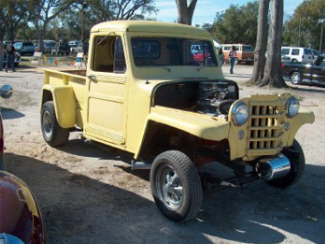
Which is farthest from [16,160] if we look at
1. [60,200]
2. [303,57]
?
[303,57]

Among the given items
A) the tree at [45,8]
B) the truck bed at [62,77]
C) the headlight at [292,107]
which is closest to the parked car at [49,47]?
the tree at [45,8]

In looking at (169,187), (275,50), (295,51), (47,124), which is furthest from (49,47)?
(169,187)

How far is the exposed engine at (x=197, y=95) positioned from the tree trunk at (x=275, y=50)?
38.5ft

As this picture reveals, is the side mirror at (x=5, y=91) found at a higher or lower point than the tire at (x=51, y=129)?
higher

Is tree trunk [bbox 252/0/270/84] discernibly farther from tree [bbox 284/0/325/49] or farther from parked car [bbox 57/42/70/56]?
tree [bbox 284/0/325/49]

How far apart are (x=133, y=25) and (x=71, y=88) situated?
1696mm

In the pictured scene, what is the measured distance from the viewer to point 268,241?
4.11 metres

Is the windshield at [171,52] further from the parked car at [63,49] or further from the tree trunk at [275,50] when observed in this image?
the parked car at [63,49]

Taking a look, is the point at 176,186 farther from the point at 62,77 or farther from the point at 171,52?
the point at 62,77

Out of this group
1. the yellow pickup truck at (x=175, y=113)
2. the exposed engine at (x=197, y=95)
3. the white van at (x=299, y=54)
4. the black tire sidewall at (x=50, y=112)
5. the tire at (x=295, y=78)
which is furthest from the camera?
the white van at (x=299, y=54)

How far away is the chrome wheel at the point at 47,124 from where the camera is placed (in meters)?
6.99

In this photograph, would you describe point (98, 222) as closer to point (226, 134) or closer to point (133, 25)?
point (226, 134)

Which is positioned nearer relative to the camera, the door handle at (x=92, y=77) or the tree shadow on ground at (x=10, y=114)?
the door handle at (x=92, y=77)

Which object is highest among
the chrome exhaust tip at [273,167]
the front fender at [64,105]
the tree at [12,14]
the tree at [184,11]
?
the tree at [12,14]
